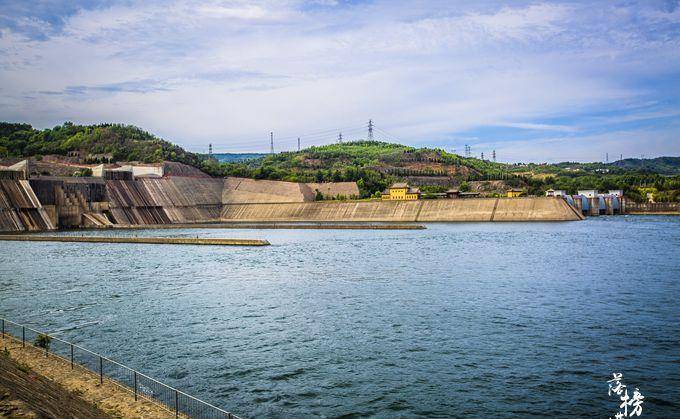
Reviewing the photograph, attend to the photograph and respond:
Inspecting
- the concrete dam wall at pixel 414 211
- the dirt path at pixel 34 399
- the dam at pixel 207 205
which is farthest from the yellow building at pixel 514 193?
the dirt path at pixel 34 399

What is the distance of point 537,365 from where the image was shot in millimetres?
15859

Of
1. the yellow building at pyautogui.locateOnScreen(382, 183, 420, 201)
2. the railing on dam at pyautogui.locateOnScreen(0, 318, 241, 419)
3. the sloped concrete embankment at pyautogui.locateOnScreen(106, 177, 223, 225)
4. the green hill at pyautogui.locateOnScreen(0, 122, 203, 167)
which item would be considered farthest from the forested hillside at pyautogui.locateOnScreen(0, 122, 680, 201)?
the railing on dam at pyautogui.locateOnScreen(0, 318, 241, 419)

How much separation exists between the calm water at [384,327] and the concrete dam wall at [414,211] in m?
43.6

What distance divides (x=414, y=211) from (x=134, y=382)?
81.5 meters

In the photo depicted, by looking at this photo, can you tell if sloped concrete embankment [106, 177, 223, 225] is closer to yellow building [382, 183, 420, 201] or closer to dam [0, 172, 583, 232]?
dam [0, 172, 583, 232]

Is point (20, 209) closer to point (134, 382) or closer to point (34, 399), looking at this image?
point (134, 382)

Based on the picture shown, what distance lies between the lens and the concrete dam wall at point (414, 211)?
84.8 m

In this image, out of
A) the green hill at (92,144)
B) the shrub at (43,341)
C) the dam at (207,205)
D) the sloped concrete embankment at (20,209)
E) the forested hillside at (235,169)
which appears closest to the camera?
the shrub at (43,341)

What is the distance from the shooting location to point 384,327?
804 inches

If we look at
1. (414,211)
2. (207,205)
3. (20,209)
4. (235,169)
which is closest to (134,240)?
(20,209)

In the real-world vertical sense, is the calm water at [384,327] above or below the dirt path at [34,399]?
below

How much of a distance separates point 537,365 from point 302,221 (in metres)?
84.3

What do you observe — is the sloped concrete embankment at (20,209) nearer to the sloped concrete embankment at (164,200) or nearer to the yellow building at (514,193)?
the sloped concrete embankment at (164,200)

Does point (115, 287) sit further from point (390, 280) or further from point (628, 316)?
point (628, 316)
